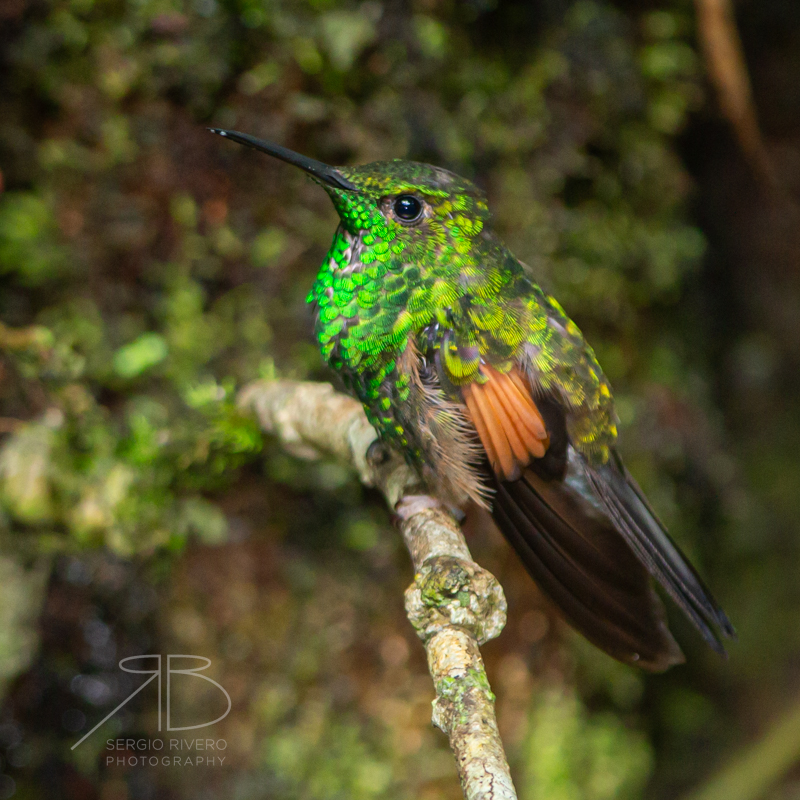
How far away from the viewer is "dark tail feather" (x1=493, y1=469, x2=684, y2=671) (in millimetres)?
1806

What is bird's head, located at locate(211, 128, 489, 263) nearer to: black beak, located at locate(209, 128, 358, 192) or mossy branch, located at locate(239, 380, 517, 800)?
black beak, located at locate(209, 128, 358, 192)

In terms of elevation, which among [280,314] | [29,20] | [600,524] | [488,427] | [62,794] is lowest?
[62,794]

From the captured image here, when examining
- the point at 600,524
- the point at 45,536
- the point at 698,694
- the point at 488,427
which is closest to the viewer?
the point at 488,427

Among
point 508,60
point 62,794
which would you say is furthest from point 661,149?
point 62,794

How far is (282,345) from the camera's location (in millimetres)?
2820

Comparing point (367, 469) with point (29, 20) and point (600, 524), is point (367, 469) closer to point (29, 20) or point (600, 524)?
point (600, 524)

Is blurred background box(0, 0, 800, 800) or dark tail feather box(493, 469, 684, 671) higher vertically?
blurred background box(0, 0, 800, 800)

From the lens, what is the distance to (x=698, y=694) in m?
3.65

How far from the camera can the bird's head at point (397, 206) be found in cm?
176

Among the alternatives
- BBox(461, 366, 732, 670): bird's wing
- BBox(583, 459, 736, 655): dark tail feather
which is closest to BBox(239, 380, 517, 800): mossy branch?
BBox(461, 366, 732, 670): bird's wing

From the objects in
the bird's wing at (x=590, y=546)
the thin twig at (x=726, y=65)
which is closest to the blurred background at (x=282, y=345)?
the thin twig at (x=726, y=65)

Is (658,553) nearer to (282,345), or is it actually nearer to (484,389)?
(484,389)

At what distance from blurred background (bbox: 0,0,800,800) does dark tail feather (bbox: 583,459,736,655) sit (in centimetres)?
96

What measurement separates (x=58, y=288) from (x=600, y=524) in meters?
2.01
